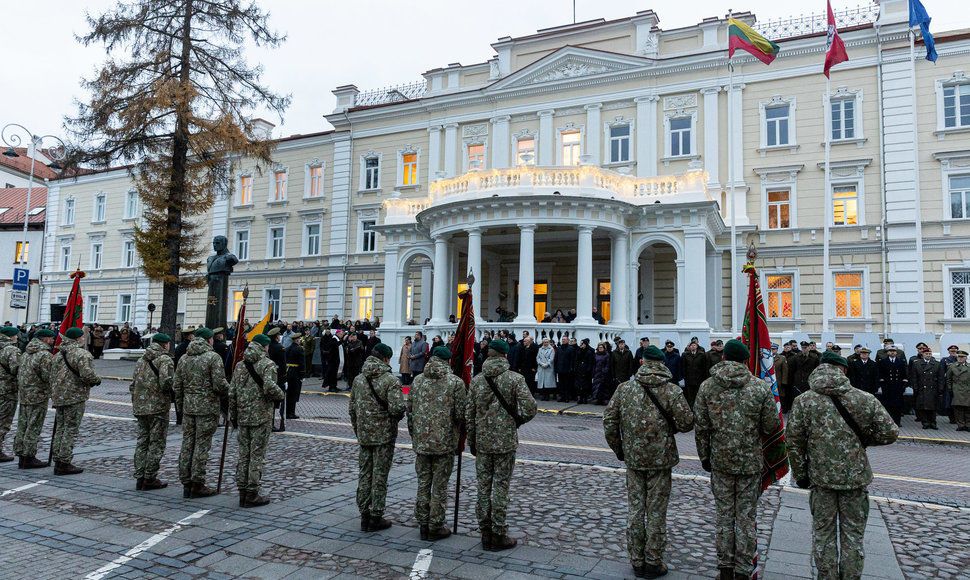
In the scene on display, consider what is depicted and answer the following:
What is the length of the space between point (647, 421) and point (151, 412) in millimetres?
6337

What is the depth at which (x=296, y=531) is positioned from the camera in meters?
6.37

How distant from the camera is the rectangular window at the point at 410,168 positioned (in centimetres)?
3203

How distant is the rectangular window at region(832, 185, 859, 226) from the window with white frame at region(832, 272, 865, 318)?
2.02m

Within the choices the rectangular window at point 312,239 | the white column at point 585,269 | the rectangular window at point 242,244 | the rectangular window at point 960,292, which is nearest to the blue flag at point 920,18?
the rectangular window at point 960,292

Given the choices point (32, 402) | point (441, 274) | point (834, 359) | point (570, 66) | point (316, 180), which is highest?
point (570, 66)

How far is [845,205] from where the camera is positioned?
24031 mm

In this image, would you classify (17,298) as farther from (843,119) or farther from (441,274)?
(843,119)

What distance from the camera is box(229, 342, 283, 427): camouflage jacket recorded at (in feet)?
23.9

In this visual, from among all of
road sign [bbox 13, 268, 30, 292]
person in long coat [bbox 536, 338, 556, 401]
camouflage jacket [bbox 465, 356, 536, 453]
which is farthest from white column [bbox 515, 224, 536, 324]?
road sign [bbox 13, 268, 30, 292]

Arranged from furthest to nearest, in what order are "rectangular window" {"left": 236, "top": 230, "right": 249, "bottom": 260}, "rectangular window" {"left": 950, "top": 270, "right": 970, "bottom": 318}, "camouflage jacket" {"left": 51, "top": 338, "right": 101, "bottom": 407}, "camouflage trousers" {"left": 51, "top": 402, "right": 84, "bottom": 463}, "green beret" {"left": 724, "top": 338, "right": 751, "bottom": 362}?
1. "rectangular window" {"left": 236, "top": 230, "right": 249, "bottom": 260}
2. "rectangular window" {"left": 950, "top": 270, "right": 970, "bottom": 318}
3. "camouflage jacket" {"left": 51, "top": 338, "right": 101, "bottom": 407}
4. "camouflage trousers" {"left": 51, "top": 402, "right": 84, "bottom": 463}
5. "green beret" {"left": 724, "top": 338, "right": 751, "bottom": 362}

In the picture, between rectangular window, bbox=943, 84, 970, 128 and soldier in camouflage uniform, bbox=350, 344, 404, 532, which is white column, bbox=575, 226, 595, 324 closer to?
soldier in camouflage uniform, bbox=350, 344, 404, 532

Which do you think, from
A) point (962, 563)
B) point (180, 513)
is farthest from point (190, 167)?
point (962, 563)

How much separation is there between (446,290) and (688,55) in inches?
561

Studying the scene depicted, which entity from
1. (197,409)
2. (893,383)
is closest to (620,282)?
(893,383)
